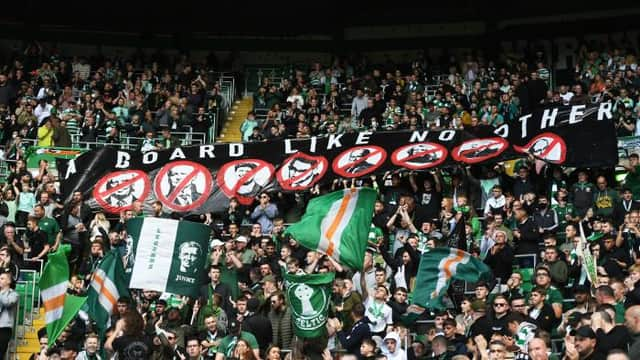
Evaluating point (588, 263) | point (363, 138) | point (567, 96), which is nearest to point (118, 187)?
point (363, 138)

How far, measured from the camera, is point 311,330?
1531 cm

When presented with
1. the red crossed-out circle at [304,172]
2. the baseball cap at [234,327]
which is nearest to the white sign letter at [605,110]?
the red crossed-out circle at [304,172]

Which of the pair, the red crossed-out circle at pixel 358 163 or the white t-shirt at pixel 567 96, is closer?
the red crossed-out circle at pixel 358 163

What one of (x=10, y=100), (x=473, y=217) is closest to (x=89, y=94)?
(x=10, y=100)

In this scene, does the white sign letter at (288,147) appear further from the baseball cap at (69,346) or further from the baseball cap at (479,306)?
the baseball cap at (479,306)

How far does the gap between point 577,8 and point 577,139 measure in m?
11.4

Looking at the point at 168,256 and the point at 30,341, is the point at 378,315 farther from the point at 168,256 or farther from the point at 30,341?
the point at 30,341

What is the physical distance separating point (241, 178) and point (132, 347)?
9.30 m

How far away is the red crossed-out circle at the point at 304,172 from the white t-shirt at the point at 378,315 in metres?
5.83

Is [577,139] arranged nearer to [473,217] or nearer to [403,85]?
[473,217]

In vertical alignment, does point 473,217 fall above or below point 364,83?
below

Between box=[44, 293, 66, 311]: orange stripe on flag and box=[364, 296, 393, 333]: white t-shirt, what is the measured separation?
161 inches

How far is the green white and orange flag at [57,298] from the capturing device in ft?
53.1

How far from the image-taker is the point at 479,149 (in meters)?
20.9
